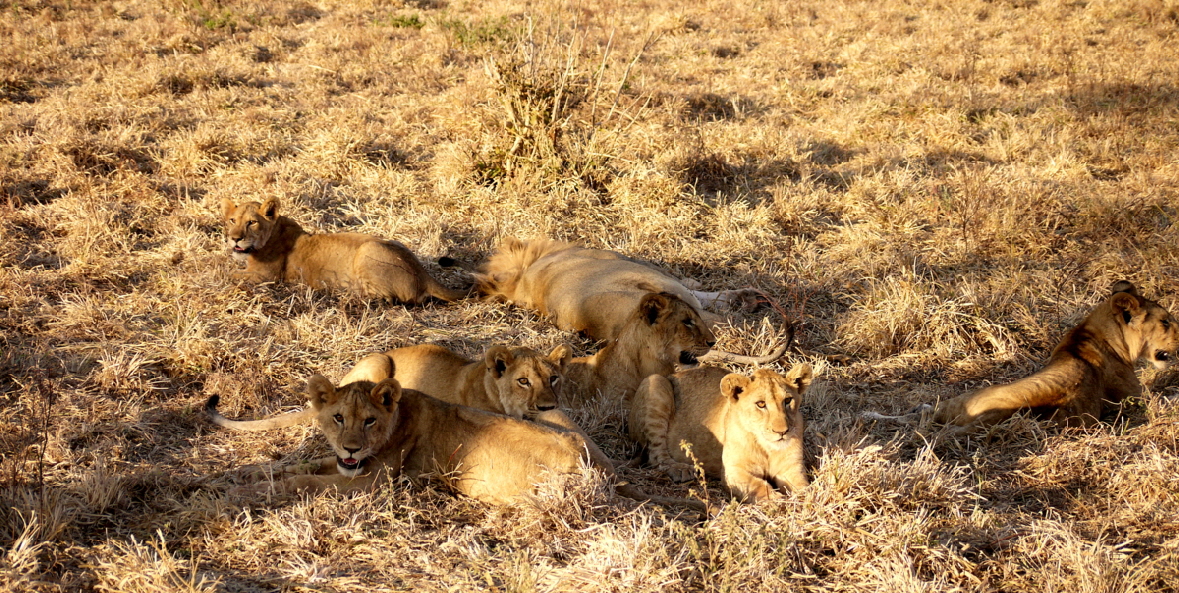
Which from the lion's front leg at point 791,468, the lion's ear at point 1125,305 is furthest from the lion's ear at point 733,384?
the lion's ear at point 1125,305

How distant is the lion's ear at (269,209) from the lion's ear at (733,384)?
447 cm

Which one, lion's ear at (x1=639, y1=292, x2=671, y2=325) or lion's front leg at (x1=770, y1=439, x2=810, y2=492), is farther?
lion's ear at (x1=639, y1=292, x2=671, y2=325)

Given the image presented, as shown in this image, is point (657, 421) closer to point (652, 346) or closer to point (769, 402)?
point (652, 346)

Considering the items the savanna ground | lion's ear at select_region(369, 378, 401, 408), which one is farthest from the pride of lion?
the savanna ground

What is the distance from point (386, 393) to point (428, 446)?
1.20 feet

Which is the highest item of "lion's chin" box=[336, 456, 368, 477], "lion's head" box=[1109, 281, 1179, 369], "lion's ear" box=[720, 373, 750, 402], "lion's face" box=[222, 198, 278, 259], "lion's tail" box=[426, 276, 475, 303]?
"lion's ear" box=[720, 373, 750, 402]

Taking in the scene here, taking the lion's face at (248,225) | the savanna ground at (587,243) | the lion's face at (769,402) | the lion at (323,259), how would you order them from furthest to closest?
the lion's face at (248,225)
the lion at (323,259)
the lion's face at (769,402)
the savanna ground at (587,243)

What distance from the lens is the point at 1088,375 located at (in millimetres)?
5555

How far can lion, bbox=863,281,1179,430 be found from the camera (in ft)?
17.4

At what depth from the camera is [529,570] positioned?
3818mm

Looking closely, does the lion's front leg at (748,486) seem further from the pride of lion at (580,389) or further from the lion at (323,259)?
the lion at (323,259)

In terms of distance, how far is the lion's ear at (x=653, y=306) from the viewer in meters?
5.79

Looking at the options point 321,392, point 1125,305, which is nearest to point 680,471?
point 321,392

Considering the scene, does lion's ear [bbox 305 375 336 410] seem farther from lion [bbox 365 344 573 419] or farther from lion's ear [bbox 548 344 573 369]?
lion's ear [bbox 548 344 573 369]
